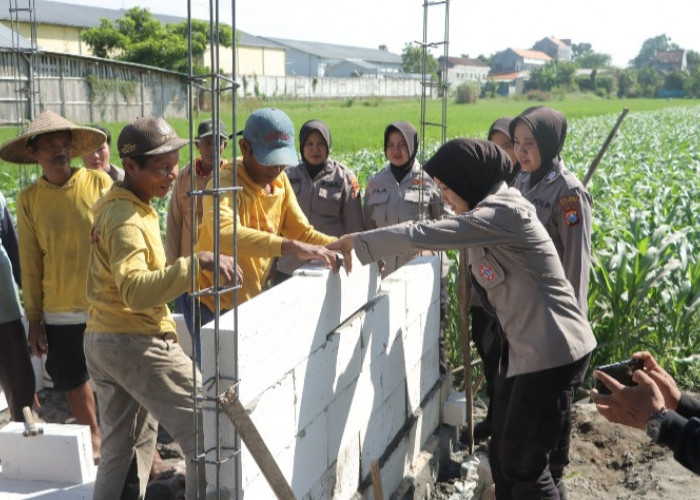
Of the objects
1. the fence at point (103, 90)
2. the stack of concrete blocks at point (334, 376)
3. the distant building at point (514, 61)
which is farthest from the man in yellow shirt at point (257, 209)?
the distant building at point (514, 61)

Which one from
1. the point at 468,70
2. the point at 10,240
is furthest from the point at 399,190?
the point at 468,70

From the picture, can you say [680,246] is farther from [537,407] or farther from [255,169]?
[255,169]

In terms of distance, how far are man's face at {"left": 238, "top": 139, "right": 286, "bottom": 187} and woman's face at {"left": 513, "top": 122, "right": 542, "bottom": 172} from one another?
1.55m

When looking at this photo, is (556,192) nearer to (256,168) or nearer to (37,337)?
(256,168)

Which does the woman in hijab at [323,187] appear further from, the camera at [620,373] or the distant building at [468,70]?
the distant building at [468,70]

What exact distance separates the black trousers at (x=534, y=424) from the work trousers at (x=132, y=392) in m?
1.37

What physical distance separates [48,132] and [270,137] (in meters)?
1.24

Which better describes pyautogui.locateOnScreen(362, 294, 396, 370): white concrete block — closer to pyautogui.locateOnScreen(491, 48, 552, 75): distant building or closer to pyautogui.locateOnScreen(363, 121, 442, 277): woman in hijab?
pyautogui.locateOnScreen(363, 121, 442, 277): woman in hijab

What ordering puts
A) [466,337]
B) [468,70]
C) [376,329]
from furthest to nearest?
[468,70]
[466,337]
[376,329]

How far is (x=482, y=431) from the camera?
539cm

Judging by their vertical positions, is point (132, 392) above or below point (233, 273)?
below

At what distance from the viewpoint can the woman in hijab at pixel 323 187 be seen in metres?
5.82

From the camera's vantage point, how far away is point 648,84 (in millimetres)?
113125

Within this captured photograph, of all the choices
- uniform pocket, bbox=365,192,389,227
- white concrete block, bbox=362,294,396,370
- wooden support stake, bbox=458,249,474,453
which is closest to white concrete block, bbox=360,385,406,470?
white concrete block, bbox=362,294,396,370
